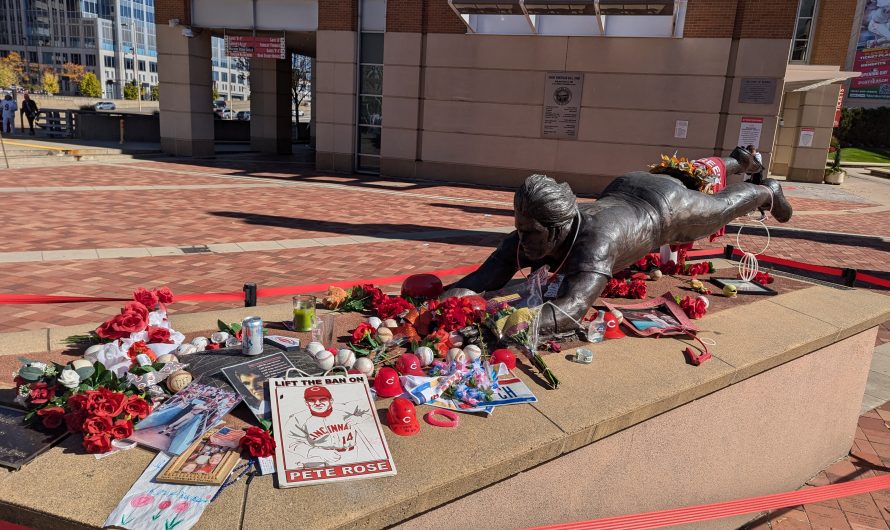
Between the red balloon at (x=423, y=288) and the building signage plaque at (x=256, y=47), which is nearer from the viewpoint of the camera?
the red balloon at (x=423, y=288)

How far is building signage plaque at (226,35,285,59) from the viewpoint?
18.5 m

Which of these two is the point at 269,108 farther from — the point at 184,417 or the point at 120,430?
the point at 120,430

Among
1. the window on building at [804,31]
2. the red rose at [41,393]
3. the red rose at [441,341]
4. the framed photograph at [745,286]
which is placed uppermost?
the window on building at [804,31]

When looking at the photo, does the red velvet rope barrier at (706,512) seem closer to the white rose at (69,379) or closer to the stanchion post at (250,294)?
the white rose at (69,379)

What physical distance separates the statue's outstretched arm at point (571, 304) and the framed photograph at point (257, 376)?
1.44 metres

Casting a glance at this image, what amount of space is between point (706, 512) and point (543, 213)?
1708mm

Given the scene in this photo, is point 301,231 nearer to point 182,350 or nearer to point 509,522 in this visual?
point 182,350

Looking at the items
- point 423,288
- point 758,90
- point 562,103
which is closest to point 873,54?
point 758,90

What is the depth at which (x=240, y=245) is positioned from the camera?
27.5ft

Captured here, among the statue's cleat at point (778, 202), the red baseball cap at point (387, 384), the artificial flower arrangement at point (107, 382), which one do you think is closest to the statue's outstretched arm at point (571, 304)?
the red baseball cap at point (387, 384)

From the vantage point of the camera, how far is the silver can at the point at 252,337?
3.01m

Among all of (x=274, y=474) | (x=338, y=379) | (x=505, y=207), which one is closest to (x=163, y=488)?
(x=274, y=474)

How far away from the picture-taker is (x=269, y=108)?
2477 centimetres

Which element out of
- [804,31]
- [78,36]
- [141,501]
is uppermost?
[78,36]
